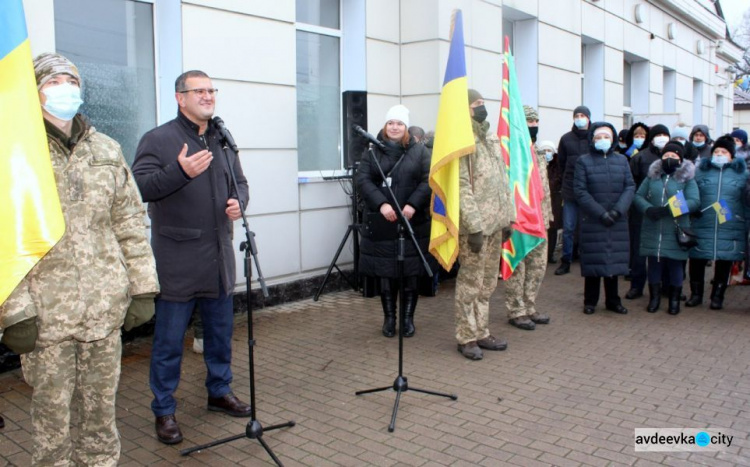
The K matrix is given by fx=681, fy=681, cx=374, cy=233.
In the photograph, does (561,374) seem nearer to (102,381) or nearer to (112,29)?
(102,381)

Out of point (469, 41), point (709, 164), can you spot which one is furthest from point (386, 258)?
point (469, 41)

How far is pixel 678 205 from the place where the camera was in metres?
7.18

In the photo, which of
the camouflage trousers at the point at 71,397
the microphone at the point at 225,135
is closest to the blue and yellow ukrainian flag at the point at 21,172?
the camouflage trousers at the point at 71,397

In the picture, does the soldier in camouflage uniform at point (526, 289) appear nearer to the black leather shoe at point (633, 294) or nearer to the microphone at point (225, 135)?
the black leather shoe at point (633, 294)

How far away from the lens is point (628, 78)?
1664 cm

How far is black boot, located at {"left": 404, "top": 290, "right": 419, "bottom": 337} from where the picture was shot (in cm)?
640

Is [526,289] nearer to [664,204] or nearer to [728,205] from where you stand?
[664,204]

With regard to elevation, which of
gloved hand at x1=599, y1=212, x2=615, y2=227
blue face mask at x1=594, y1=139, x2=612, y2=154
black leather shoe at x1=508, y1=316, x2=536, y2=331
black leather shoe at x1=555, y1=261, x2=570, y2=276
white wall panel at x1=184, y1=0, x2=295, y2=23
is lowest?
black leather shoe at x1=508, y1=316, x2=536, y2=331

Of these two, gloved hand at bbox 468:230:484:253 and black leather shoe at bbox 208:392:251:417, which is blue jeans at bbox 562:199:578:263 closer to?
gloved hand at bbox 468:230:484:253

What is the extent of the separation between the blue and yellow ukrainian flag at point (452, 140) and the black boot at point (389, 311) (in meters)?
0.99

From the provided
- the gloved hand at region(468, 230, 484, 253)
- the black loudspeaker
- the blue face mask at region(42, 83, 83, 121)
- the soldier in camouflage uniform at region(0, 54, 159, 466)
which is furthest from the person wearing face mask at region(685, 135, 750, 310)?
the blue face mask at region(42, 83, 83, 121)

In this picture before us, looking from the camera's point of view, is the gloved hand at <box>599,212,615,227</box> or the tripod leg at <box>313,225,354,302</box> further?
the tripod leg at <box>313,225,354,302</box>

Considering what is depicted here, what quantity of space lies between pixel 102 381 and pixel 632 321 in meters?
5.50

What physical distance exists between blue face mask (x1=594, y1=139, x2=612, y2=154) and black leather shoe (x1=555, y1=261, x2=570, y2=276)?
3.13 m
